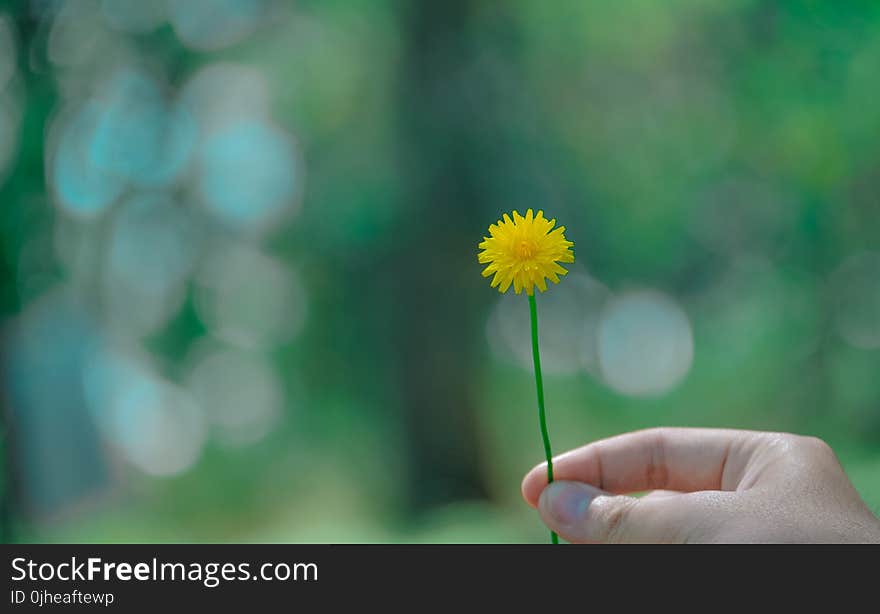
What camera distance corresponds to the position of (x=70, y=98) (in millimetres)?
1590

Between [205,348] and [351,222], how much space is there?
1.40 feet

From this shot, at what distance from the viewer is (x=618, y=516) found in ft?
1.79

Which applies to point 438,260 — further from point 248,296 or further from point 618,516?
point 618,516

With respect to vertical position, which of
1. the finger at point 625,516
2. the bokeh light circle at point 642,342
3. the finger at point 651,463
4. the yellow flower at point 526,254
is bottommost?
the finger at point 625,516

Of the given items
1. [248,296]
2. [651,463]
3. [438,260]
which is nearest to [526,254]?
[651,463]

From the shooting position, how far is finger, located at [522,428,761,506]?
0.67 metres

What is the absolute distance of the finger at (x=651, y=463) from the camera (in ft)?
2.19

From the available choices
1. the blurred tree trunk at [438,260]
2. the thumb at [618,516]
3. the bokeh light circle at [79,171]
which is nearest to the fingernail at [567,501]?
the thumb at [618,516]

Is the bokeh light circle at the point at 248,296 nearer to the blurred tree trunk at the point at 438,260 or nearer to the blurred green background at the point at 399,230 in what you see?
the blurred green background at the point at 399,230

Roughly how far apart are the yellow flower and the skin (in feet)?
0.60

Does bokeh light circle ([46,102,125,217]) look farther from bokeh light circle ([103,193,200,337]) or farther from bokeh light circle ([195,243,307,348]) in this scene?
bokeh light circle ([195,243,307,348])

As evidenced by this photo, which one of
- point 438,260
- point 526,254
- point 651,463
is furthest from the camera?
point 438,260

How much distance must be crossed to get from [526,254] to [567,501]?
211mm

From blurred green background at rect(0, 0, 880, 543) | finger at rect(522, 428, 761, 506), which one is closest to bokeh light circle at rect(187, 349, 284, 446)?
blurred green background at rect(0, 0, 880, 543)
